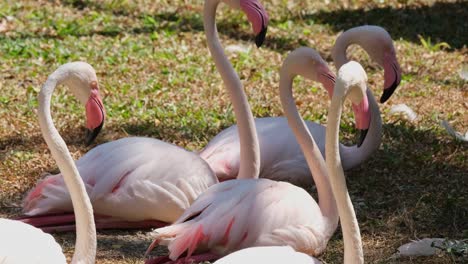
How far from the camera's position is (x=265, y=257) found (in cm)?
337

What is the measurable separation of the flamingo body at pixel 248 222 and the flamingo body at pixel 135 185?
385mm

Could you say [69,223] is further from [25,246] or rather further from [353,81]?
[353,81]

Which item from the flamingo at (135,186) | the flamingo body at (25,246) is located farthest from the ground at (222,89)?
the flamingo body at (25,246)

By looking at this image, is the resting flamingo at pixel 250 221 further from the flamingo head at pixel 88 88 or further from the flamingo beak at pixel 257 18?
the flamingo beak at pixel 257 18

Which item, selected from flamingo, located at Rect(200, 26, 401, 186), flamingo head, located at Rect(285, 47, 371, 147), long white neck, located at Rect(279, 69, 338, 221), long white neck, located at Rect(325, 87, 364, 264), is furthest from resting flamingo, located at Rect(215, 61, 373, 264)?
flamingo, located at Rect(200, 26, 401, 186)

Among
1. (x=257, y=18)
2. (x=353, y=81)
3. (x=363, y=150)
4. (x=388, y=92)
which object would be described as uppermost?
(x=353, y=81)

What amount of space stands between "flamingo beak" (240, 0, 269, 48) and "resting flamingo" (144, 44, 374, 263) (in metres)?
0.76

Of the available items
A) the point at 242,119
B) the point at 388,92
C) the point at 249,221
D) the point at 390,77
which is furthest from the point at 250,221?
the point at 390,77

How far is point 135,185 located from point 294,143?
1189 mm

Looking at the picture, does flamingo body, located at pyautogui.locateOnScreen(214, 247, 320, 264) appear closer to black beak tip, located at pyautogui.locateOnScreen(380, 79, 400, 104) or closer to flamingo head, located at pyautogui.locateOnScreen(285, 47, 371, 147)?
flamingo head, located at pyautogui.locateOnScreen(285, 47, 371, 147)

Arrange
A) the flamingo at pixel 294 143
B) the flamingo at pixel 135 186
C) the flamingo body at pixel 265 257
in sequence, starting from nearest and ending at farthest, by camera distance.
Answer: the flamingo body at pixel 265 257 < the flamingo at pixel 135 186 < the flamingo at pixel 294 143

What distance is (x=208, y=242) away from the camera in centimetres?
421

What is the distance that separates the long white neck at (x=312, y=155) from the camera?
455cm

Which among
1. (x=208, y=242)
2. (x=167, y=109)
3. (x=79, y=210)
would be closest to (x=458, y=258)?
(x=208, y=242)
